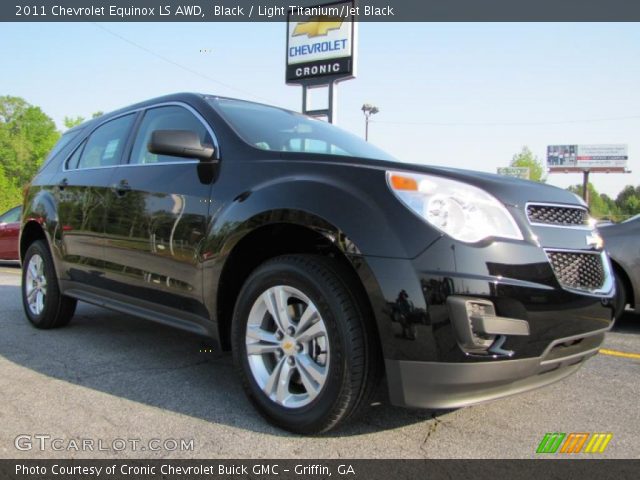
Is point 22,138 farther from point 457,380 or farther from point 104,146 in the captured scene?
point 457,380

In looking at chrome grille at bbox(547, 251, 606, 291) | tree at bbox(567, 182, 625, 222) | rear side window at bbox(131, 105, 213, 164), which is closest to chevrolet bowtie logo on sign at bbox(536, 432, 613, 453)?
chrome grille at bbox(547, 251, 606, 291)

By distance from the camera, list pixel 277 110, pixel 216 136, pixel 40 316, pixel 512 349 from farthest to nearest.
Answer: pixel 40 316 → pixel 277 110 → pixel 216 136 → pixel 512 349

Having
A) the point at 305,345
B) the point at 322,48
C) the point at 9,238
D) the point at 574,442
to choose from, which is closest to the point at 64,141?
the point at 305,345

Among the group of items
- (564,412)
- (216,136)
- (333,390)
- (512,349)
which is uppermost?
(216,136)

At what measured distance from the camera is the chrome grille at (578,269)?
2.34m

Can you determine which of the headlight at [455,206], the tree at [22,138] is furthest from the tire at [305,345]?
the tree at [22,138]

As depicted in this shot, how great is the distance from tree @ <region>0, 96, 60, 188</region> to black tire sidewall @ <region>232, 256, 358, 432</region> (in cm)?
6963

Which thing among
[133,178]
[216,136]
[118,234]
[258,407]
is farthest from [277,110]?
[258,407]

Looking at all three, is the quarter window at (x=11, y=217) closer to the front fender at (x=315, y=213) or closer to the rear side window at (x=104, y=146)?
the rear side window at (x=104, y=146)

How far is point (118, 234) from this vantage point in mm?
3602

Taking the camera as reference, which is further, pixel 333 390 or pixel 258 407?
pixel 258 407

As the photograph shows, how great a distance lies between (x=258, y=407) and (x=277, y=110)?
212 centimetres

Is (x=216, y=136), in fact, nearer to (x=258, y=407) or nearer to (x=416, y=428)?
(x=258, y=407)

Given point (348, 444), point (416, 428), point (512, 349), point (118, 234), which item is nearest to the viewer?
point (512, 349)
